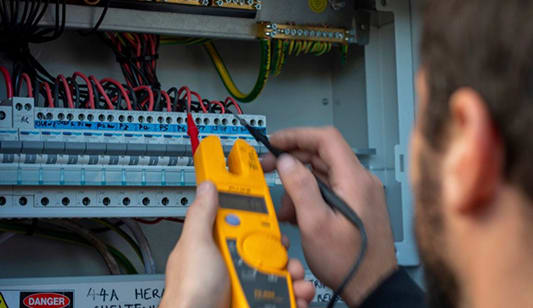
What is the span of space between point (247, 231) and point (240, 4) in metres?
0.87

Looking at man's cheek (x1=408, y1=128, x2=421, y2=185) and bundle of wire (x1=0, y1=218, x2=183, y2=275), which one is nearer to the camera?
man's cheek (x1=408, y1=128, x2=421, y2=185)

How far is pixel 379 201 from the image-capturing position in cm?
100

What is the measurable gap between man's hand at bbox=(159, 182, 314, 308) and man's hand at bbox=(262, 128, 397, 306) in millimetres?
56

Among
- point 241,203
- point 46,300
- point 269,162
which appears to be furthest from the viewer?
point 46,300

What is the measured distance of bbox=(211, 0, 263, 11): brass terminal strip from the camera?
162 centimetres

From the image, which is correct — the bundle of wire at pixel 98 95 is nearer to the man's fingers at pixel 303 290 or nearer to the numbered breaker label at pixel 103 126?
the numbered breaker label at pixel 103 126

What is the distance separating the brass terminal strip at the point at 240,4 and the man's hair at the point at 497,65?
117cm

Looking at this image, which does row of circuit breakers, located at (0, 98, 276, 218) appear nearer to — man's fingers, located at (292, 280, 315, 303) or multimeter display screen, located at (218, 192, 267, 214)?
multimeter display screen, located at (218, 192, 267, 214)

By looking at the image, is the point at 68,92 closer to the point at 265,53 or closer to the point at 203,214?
the point at 265,53

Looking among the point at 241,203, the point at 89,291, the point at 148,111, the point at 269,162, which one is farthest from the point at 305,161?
the point at 89,291

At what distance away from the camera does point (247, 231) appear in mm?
935

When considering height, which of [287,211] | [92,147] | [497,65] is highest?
[497,65]

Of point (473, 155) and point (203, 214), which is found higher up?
point (473, 155)

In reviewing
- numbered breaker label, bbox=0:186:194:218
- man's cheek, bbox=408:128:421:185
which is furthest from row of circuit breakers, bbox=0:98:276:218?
man's cheek, bbox=408:128:421:185
